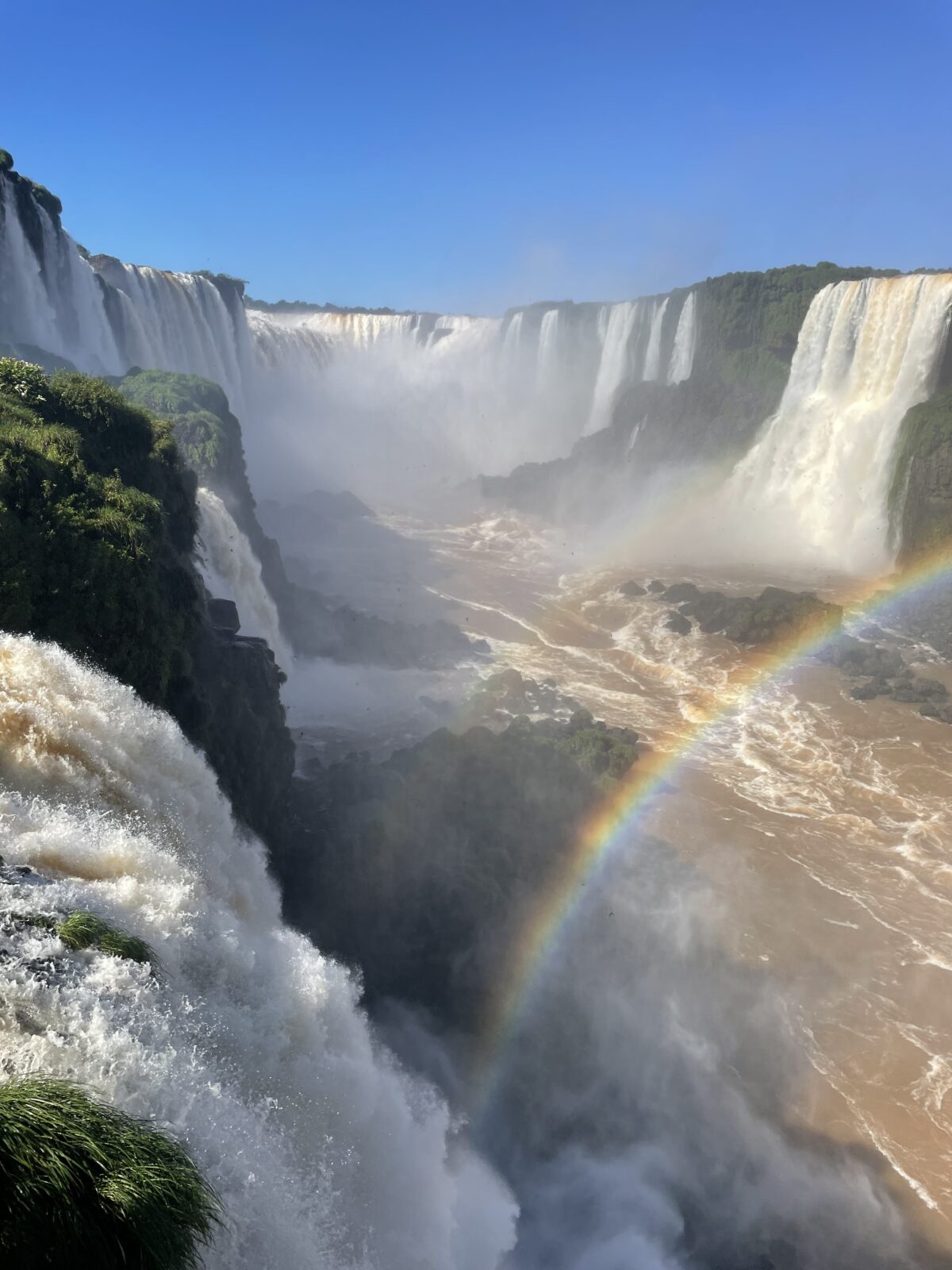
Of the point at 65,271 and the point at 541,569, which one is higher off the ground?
the point at 65,271

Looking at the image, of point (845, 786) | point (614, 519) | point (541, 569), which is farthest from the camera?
point (614, 519)

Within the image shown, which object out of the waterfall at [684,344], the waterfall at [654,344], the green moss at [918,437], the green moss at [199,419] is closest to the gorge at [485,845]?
the green moss at [918,437]

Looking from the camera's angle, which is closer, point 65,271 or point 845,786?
point 845,786

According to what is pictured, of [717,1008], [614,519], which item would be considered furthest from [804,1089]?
[614,519]

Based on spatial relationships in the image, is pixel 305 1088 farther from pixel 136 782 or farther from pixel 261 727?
pixel 261 727

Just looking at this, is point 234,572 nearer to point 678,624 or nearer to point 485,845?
point 485,845

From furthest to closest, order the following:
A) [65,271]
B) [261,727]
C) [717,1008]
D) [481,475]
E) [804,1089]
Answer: [481,475] → [65,271] → [261,727] → [717,1008] → [804,1089]

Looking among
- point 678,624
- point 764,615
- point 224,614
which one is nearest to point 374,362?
point 678,624
